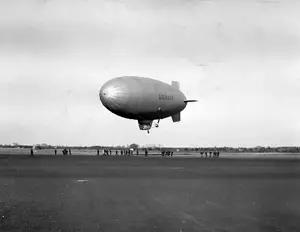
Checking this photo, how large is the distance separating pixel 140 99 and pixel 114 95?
12.3 ft

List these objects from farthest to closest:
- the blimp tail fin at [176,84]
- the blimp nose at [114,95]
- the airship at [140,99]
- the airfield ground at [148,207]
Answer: the blimp tail fin at [176,84] → the airship at [140,99] → the blimp nose at [114,95] → the airfield ground at [148,207]

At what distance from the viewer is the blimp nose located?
1934 inches

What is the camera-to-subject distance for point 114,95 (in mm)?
49188

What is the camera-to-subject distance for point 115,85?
4962 cm

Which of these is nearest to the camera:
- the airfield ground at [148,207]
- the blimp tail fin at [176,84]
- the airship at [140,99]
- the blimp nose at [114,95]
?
the airfield ground at [148,207]

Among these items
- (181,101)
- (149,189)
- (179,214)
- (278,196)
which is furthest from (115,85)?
(179,214)

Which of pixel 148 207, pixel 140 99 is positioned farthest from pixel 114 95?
pixel 148 207

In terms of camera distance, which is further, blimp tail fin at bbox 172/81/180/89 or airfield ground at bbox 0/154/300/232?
blimp tail fin at bbox 172/81/180/89

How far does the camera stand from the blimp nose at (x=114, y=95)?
49.1 meters

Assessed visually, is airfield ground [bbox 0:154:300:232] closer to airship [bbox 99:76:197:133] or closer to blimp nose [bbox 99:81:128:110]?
blimp nose [bbox 99:81:128:110]

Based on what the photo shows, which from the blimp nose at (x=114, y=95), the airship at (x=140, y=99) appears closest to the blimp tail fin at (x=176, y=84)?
the airship at (x=140, y=99)

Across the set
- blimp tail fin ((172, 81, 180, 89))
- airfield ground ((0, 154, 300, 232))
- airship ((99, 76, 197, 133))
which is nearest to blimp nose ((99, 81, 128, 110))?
airship ((99, 76, 197, 133))

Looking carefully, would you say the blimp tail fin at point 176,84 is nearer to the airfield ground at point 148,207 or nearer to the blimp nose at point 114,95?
the blimp nose at point 114,95

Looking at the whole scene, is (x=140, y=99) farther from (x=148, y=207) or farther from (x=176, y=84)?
(x=148, y=207)
